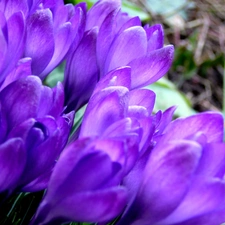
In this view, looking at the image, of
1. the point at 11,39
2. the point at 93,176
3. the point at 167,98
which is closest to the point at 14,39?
the point at 11,39

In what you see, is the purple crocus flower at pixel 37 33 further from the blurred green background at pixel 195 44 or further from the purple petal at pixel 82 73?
the blurred green background at pixel 195 44

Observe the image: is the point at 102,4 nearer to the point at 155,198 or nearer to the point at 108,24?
the point at 108,24

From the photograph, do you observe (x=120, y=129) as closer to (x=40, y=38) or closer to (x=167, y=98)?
(x=40, y=38)

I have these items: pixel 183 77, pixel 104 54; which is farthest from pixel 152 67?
pixel 183 77

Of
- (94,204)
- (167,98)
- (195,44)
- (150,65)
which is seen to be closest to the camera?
(94,204)

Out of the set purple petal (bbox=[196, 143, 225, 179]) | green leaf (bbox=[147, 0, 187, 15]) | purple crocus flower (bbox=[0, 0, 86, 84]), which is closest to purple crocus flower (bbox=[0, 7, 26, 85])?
purple crocus flower (bbox=[0, 0, 86, 84])

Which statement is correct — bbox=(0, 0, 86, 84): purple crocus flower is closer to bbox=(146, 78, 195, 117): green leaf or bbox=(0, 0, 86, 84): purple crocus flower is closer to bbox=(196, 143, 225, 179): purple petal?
bbox=(196, 143, 225, 179): purple petal

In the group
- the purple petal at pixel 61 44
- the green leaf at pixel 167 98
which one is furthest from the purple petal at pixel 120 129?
the green leaf at pixel 167 98

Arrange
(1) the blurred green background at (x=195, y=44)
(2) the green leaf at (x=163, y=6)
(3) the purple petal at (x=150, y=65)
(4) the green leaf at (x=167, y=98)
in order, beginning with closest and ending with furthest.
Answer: (3) the purple petal at (x=150, y=65) < (4) the green leaf at (x=167, y=98) < (1) the blurred green background at (x=195, y=44) < (2) the green leaf at (x=163, y=6)
